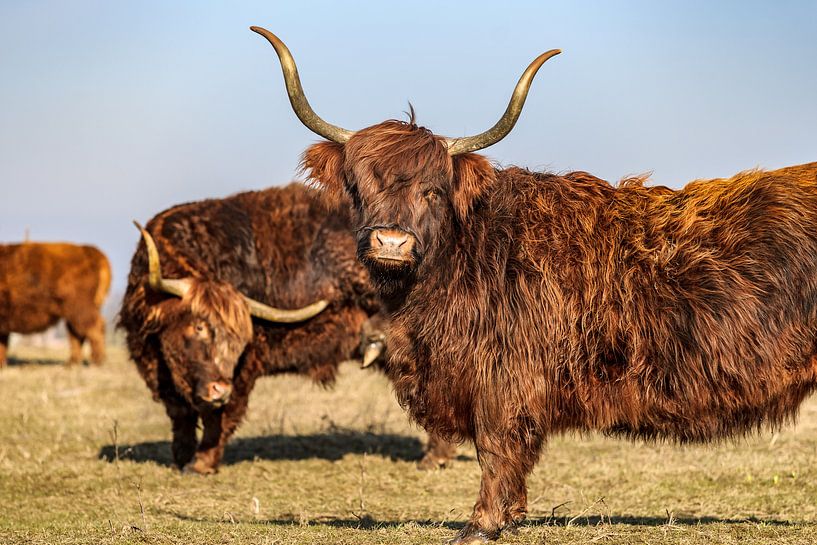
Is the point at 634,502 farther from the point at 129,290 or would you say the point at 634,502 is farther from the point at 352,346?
the point at 129,290

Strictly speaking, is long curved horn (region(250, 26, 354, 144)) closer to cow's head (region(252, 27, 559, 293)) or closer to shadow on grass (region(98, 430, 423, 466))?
cow's head (region(252, 27, 559, 293))

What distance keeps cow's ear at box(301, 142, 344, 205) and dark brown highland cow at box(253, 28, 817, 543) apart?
0.74 ft

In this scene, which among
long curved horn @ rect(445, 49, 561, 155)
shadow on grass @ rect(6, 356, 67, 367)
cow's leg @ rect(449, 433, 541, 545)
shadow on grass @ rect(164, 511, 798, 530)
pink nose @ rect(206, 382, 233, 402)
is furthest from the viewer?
shadow on grass @ rect(6, 356, 67, 367)

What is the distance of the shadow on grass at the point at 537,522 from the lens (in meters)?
5.40

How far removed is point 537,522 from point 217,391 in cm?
301

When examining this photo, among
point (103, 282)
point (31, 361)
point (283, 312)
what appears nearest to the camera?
point (283, 312)

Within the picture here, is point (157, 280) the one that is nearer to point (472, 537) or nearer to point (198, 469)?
point (198, 469)

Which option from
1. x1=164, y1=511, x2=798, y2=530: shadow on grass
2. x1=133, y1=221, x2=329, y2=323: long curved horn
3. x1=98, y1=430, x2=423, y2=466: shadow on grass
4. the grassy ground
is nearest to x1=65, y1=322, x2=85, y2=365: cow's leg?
the grassy ground

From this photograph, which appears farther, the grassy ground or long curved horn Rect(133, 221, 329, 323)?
long curved horn Rect(133, 221, 329, 323)

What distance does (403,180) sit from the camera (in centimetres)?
481

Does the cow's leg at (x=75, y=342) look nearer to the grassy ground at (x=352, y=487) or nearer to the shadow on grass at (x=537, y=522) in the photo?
the grassy ground at (x=352, y=487)

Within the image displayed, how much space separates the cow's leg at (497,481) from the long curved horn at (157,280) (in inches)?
147

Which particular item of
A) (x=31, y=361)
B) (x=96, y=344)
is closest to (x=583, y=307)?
(x=96, y=344)

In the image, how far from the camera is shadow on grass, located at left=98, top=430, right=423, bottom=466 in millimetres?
8844
